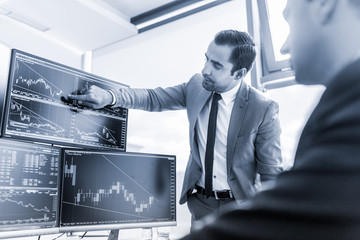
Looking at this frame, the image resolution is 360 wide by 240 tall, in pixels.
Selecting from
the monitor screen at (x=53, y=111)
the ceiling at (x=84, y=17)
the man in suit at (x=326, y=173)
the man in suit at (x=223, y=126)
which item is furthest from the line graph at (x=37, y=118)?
the ceiling at (x=84, y=17)

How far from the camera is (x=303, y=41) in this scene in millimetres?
451

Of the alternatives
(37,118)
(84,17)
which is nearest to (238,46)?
(37,118)

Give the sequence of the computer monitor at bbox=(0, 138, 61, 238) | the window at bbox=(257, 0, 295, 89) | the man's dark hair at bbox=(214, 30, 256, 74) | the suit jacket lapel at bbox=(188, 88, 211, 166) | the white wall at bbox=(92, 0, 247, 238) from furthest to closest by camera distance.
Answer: the white wall at bbox=(92, 0, 247, 238) < the window at bbox=(257, 0, 295, 89) < the man's dark hair at bbox=(214, 30, 256, 74) < the suit jacket lapel at bbox=(188, 88, 211, 166) < the computer monitor at bbox=(0, 138, 61, 238)

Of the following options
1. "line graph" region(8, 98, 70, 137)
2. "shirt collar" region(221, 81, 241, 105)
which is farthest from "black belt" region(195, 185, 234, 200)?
"line graph" region(8, 98, 70, 137)

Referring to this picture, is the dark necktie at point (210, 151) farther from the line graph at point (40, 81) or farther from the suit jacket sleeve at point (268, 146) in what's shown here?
the line graph at point (40, 81)

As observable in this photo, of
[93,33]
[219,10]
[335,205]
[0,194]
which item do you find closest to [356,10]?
[335,205]

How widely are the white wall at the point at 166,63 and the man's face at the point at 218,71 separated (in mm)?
835

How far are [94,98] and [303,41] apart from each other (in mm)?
1315

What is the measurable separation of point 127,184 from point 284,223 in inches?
55.0

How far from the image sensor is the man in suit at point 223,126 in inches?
67.0

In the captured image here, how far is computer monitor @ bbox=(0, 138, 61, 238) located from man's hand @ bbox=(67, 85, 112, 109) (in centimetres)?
24

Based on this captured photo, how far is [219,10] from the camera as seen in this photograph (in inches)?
121

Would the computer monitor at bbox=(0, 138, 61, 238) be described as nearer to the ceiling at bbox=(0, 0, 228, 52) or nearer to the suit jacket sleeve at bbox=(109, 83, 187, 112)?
the suit jacket sleeve at bbox=(109, 83, 187, 112)

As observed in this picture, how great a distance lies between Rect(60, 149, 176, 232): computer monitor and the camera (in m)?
1.55
